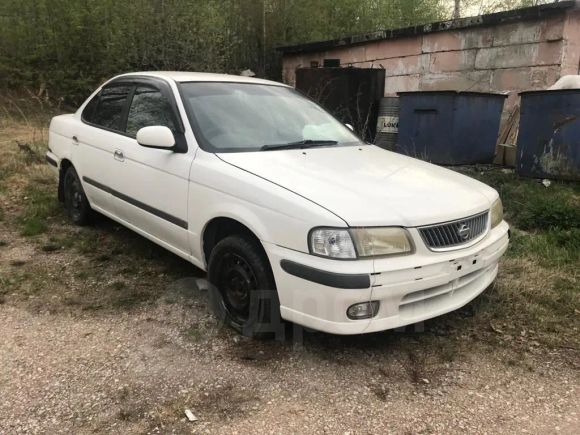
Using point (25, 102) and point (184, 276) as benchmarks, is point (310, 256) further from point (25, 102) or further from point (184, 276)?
point (25, 102)

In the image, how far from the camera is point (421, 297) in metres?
2.74

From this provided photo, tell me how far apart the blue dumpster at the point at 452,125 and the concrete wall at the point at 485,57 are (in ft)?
3.27

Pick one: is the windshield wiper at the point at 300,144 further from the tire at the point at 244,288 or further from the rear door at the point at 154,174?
the tire at the point at 244,288

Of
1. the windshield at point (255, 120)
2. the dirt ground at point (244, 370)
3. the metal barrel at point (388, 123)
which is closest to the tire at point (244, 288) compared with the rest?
the dirt ground at point (244, 370)

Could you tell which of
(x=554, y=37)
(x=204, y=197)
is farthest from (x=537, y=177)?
(x=204, y=197)

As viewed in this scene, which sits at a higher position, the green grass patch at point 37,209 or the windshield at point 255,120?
the windshield at point 255,120

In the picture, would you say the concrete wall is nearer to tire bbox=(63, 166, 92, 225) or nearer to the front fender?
the front fender

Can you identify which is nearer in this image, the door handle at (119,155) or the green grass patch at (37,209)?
the door handle at (119,155)

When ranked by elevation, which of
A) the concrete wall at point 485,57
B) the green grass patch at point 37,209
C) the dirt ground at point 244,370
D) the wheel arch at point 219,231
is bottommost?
the dirt ground at point 244,370

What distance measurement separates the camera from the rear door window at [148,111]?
147 inches

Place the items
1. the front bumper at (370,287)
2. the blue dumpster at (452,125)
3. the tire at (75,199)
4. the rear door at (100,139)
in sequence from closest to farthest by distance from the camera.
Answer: the front bumper at (370,287)
the rear door at (100,139)
the tire at (75,199)
the blue dumpster at (452,125)

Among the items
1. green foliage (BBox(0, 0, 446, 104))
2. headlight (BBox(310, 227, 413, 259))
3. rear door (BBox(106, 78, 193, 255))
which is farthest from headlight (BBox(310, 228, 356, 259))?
green foliage (BBox(0, 0, 446, 104))

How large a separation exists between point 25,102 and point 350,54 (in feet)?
22.7

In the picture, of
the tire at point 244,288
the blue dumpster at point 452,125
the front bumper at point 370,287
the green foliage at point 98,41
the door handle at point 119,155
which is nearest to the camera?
the front bumper at point 370,287
